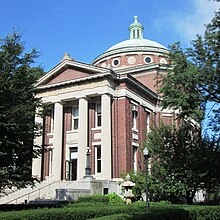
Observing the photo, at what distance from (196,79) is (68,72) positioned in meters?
18.2

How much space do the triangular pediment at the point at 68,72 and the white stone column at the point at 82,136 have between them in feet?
9.02

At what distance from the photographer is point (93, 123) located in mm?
33812

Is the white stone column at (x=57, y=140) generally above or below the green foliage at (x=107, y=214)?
above

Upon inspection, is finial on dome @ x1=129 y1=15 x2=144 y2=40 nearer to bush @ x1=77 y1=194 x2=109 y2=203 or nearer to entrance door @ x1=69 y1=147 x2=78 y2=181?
entrance door @ x1=69 y1=147 x2=78 y2=181

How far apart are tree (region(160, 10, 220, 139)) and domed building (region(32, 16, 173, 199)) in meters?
10.9

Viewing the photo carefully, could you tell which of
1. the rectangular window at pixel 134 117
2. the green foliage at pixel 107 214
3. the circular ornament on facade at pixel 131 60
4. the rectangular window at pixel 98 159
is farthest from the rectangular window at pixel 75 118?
the green foliage at pixel 107 214

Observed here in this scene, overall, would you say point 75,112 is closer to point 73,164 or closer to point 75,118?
point 75,118

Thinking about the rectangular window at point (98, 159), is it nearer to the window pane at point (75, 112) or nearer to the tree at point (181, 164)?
the window pane at point (75, 112)

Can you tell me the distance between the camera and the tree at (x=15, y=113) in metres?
16.0

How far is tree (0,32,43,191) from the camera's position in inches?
629

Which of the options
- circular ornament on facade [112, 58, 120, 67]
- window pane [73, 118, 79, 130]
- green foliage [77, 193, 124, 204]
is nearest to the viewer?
green foliage [77, 193, 124, 204]

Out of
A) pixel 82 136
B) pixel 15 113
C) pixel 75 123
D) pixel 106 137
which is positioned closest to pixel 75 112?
pixel 75 123

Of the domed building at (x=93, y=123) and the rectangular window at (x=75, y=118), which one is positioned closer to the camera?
the domed building at (x=93, y=123)

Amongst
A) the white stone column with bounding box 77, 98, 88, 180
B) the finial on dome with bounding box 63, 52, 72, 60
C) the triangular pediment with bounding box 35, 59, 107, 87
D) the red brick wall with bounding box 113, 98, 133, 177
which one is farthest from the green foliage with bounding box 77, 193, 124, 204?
the finial on dome with bounding box 63, 52, 72, 60
